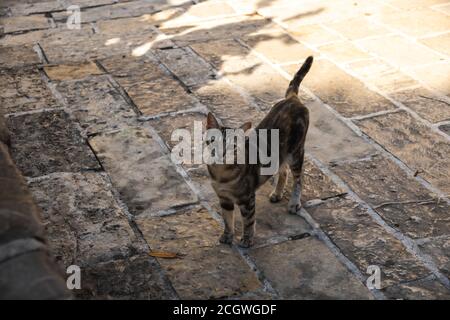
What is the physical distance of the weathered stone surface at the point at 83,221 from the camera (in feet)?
15.7

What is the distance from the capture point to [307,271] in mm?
4648

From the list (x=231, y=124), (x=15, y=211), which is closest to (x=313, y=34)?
(x=231, y=124)

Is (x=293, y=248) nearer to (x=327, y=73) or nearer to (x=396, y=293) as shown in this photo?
(x=396, y=293)

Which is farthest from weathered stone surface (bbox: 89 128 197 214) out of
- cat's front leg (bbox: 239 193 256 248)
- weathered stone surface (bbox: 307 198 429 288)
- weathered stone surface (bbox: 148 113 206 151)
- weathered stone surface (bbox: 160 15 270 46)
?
weathered stone surface (bbox: 160 15 270 46)

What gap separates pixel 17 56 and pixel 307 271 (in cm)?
486

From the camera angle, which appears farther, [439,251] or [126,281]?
[439,251]

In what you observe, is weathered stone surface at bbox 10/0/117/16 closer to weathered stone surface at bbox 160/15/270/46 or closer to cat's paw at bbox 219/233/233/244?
weathered stone surface at bbox 160/15/270/46

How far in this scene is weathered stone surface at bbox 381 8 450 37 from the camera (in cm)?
839

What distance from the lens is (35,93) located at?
707 cm

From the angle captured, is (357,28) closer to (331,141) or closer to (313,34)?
(313,34)

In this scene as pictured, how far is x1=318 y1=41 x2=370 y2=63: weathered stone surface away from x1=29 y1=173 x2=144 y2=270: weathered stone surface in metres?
3.41
